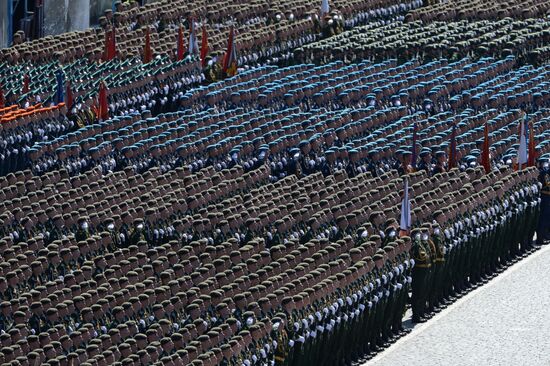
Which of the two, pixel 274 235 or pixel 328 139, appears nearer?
pixel 274 235

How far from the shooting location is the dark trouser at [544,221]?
29906 millimetres

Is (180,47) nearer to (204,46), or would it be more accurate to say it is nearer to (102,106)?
(204,46)

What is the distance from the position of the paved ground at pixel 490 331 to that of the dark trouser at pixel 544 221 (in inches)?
64.4

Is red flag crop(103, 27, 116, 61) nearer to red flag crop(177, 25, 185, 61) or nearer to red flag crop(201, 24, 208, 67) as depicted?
red flag crop(177, 25, 185, 61)

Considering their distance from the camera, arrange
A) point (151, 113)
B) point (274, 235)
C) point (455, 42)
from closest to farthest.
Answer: point (274, 235) < point (151, 113) < point (455, 42)

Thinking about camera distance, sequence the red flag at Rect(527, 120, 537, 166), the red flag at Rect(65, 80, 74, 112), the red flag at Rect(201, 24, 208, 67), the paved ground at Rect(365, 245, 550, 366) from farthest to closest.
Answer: the red flag at Rect(201, 24, 208, 67), the red flag at Rect(65, 80, 74, 112), the red flag at Rect(527, 120, 537, 166), the paved ground at Rect(365, 245, 550, 366)

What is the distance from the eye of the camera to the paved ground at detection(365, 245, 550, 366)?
2480cm

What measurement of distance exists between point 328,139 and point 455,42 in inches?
296

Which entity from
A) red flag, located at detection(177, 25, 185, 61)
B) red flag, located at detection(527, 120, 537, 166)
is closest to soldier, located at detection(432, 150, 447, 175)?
red flag, located at detection(527, 120, 537, 166)

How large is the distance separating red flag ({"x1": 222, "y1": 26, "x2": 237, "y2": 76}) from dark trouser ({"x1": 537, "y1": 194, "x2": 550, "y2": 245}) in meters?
8.75

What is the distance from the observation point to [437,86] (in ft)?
116

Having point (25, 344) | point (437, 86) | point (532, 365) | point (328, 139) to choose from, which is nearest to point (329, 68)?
point (437, 86)

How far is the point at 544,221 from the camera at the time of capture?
29922 millimetres

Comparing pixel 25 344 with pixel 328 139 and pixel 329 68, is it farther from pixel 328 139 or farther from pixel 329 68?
pixel 329 68
